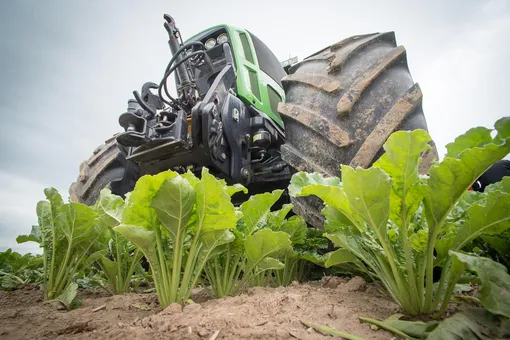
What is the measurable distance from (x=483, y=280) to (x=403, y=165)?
0.29 metres

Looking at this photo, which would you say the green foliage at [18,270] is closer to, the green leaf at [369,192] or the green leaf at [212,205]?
the green leaf at [212,205]

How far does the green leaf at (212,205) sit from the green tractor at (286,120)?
66 cm

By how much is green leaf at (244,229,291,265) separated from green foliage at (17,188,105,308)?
66cm

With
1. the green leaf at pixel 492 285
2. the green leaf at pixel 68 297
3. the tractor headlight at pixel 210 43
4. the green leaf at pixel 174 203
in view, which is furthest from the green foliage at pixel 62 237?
the tractor headlight at pixel 210 43

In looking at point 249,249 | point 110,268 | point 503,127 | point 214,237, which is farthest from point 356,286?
point 110,268

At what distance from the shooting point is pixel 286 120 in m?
1.65

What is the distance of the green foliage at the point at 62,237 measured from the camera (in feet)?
3.79

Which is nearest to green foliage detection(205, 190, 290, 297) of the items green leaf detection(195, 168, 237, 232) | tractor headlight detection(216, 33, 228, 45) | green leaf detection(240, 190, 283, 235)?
green leaf detection(240, 190, 283, 235)

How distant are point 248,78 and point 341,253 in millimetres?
1727

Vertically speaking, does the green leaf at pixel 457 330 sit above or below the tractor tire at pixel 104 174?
below

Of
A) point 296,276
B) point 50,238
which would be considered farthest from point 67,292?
point 296,276

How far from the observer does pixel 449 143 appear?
0.85m

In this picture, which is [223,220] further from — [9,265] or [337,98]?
[9,265]

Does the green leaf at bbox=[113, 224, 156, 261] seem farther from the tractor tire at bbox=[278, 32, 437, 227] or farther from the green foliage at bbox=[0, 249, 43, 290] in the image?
the green foliage at bbox=[0, 249, 43, 290]
